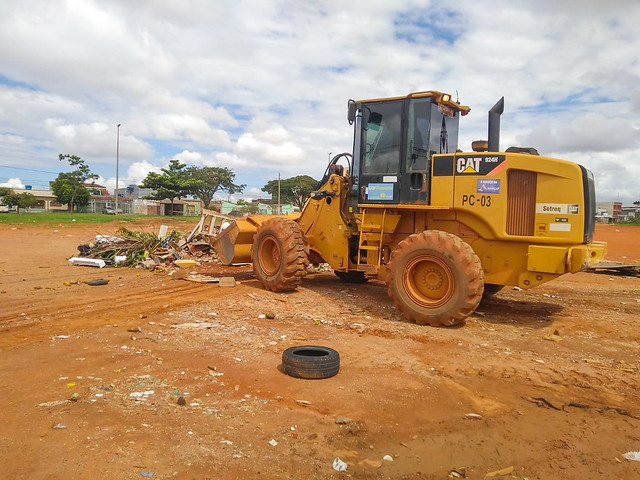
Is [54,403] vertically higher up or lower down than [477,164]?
lower down

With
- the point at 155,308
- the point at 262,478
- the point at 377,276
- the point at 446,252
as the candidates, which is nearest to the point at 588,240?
the point at 446,252

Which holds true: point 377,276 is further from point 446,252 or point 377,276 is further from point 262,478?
point 262,478

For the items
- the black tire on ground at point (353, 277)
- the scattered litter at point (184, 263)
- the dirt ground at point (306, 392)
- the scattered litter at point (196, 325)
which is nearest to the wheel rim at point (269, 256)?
the dirt ground at point (306, 392)

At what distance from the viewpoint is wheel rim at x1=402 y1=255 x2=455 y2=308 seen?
6.86 metres

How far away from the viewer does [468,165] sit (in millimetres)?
7137

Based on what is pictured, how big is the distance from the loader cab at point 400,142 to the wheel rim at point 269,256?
2050mm

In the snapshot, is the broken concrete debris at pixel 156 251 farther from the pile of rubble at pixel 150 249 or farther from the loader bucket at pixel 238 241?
the loader bucket at pixel 238 241

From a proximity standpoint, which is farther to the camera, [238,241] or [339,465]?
[238,241]

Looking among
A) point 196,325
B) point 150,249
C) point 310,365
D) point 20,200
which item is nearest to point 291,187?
point 20,200

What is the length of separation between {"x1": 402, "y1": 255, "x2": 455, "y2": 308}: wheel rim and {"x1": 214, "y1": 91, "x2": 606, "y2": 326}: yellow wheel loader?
15mm

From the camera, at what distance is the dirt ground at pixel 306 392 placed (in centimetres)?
320

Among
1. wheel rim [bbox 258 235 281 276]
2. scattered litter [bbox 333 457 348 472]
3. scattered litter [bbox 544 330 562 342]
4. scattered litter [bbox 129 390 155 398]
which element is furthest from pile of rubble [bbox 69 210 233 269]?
scattered litter [bbox 333 457 348 472]

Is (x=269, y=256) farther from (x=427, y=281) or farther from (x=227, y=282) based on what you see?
(x=427, y=281)

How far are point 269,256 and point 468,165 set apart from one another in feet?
13.9
